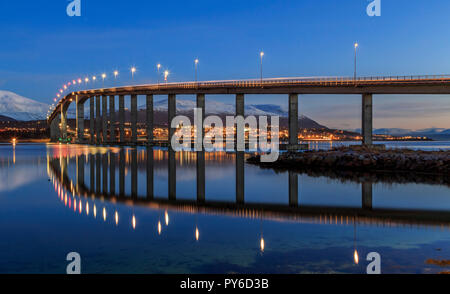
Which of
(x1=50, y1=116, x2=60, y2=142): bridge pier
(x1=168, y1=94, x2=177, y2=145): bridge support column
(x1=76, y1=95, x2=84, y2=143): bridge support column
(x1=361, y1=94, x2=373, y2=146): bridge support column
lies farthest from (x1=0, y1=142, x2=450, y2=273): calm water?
(x1=50, y1=116, x2=60, y2=142): bridge pier

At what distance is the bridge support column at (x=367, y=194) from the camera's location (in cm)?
1987

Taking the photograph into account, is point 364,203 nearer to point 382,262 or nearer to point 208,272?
point 382,262

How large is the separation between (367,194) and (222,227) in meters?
11.9

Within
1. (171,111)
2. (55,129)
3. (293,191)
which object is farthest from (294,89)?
(55,129)

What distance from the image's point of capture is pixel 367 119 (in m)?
76.1

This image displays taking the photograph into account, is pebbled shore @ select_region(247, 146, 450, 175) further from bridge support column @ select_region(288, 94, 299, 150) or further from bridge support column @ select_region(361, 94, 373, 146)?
bridge support column @ select_region(288, 94, 299, 150)

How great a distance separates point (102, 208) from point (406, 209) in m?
13.4

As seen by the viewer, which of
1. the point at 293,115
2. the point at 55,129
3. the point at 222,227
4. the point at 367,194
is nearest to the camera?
the point at 222,227

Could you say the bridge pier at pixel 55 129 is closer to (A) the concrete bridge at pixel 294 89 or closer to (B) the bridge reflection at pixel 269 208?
(A) the concrete bridge at pixel 294 89

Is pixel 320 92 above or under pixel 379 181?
above

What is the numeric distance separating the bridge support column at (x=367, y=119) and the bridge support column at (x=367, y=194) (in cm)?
4982

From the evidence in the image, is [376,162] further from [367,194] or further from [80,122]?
[80,122]

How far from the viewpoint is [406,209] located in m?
18.8
